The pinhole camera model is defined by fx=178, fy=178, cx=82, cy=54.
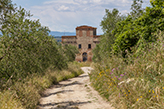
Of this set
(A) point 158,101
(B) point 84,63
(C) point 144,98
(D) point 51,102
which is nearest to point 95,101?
(D) point 51,102

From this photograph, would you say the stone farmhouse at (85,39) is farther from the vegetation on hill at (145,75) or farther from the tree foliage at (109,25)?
the vegetation on hill at (145,75)

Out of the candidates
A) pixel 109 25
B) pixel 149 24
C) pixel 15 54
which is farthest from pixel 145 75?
pixel 109 25

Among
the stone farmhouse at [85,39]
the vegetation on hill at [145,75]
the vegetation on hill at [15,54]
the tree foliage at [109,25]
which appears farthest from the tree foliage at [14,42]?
the stone farmhouse at [85,39]

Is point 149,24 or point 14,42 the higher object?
point 149,24

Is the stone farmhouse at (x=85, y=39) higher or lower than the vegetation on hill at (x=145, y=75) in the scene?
higher

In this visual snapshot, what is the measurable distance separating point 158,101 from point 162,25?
5.71 metres

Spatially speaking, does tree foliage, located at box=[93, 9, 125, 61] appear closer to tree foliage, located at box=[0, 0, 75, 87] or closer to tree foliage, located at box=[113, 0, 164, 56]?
tree foliage, located at box=[113, 0, 164, 56]

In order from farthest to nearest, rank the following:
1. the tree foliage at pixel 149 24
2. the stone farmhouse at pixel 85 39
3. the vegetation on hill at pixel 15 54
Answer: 1. the stone farmhouse at pixel 85 39
2. the tree foliage at pixel 149 24
3. the vegetation on hill at pixel 15 54

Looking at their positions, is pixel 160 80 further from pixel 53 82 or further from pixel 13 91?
pixel 53 82

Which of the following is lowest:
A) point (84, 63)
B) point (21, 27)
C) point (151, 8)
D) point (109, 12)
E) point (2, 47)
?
point (84, 63)

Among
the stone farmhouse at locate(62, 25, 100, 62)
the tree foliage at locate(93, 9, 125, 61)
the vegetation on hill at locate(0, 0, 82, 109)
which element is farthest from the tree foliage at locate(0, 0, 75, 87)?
the stone farmhouse at locate(62, 25, 100, 62)

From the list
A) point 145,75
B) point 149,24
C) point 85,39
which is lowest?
point 145,75

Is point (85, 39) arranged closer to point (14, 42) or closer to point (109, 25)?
point (109, 25)

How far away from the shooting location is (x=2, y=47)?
7578 millimetres
